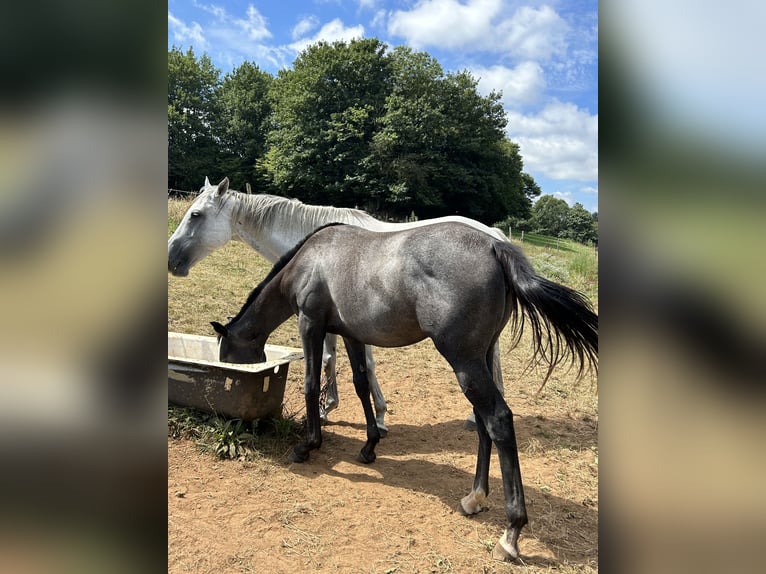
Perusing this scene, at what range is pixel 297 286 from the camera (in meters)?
3.68

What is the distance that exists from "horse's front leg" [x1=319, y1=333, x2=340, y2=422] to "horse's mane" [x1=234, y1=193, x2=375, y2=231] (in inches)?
47.7

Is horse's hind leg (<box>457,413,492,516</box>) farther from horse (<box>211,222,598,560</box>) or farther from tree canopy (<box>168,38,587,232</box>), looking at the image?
tree canopy (<box>168,38,587,232</box>)

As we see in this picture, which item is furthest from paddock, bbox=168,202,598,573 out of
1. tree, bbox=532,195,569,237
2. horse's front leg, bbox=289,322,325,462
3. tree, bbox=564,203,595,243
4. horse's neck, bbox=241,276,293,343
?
tree, bbox=532,195,569,237

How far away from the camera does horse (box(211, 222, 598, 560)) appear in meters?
2.54

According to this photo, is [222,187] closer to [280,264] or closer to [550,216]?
[280,264]

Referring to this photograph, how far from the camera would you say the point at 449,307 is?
104 inches

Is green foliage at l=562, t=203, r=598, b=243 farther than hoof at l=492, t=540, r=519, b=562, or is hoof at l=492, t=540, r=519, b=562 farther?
green foliage at l=562, t=203, r=598, b=243

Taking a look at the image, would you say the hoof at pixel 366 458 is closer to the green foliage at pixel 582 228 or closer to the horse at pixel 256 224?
the horse at pixel 256 224

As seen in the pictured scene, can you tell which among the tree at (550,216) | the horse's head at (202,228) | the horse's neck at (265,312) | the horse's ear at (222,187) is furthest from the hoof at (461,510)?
the tree at (550,216)

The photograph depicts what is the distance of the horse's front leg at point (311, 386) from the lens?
362 centimetres

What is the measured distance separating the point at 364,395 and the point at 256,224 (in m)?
2.22
